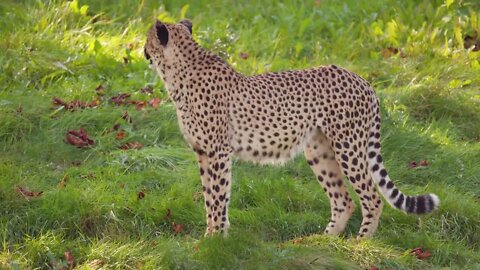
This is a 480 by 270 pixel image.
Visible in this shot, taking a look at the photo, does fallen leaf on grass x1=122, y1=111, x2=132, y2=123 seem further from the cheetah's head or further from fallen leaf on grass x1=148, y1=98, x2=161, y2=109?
the cheetah's head

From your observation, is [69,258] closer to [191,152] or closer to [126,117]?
[191,152]

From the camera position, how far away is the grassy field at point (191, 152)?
570cm

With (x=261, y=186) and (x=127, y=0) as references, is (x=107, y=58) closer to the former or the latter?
(x=127, y=0)

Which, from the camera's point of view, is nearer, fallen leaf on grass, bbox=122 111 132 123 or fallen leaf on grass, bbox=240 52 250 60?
fallen leaf on grass, bbox=122 111 132 123

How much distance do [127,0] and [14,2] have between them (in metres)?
0.91

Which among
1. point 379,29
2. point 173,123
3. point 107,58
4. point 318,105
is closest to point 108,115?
point 173,123

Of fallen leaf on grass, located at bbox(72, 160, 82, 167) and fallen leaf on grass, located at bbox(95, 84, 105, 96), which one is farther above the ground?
fallen leaf on grass, located at bbox(95, 84, 105, 96)

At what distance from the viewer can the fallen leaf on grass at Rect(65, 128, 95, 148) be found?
686 cm

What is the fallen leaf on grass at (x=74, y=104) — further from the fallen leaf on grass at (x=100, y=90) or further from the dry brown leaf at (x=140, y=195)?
the dry brown leaf at (x=140, y=195)

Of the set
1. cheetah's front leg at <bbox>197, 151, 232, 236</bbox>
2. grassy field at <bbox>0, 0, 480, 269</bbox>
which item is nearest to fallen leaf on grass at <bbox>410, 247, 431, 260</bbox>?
grassy field at <bbox>0, 0, 480, 269</bbox>

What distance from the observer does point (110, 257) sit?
18.0ft

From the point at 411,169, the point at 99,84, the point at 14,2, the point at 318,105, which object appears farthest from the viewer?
the point at 14,2

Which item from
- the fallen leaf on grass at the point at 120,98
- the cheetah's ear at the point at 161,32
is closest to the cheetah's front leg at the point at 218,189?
the cheetah's ear at the point at 161,32

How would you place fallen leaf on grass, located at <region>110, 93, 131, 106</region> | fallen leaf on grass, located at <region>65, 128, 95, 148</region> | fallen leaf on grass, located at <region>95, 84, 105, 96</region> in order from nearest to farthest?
fallen leaf on grass, located at <region>65, 128, 95, 148</region>
fallen leaf on grass, located at <region>110, 93, 131, 106</region>
fallen leaf on grass, located at <region>95, 84, 105, 96</region>
